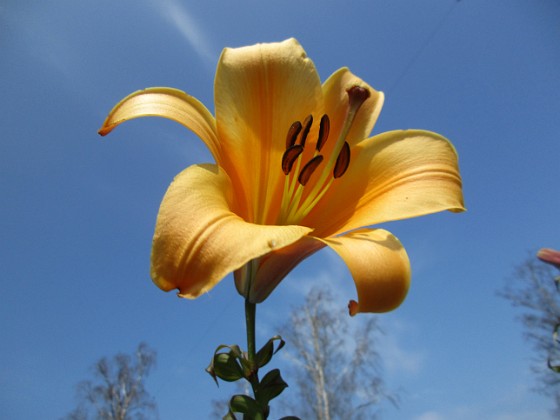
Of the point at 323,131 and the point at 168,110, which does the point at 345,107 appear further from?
the point at 168,110

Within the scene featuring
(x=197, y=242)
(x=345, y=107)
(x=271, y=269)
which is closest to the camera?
(x=197, y=242)

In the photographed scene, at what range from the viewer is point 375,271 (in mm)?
514

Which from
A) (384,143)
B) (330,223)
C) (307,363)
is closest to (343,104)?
(384,143)

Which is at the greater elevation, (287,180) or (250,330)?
(287,180)

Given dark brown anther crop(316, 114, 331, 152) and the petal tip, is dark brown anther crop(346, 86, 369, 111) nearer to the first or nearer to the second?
dark brown anther crop(316, 114, 331, 152)

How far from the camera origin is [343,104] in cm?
84

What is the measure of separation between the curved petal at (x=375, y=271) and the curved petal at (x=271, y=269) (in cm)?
5

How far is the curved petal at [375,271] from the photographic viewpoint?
Result: 0.50m

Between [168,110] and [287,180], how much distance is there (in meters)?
0.23

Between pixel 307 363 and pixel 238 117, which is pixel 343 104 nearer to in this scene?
pixel 238 117

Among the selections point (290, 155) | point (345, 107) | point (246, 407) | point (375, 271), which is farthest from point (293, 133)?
point (246, 407)

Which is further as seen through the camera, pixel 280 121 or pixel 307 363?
pixel 307 363

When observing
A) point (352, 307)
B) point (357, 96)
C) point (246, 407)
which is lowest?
point (246, 407)

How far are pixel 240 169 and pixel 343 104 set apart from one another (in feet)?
0.78
